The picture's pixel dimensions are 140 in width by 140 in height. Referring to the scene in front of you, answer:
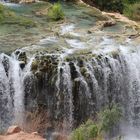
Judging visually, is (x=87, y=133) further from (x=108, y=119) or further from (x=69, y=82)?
(x=69, y=82)

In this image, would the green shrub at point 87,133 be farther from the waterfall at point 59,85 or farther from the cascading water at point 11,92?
the cascading water at point 11,92

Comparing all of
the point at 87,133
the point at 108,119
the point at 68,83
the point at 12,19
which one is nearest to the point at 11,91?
the point at 68,83

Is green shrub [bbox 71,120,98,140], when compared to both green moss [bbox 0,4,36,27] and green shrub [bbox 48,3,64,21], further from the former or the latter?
green shrub [bbox 48,3,64,21]

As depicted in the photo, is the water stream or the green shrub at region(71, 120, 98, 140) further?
the water stream

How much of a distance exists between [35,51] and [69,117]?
1.82m

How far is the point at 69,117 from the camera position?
1123 cm

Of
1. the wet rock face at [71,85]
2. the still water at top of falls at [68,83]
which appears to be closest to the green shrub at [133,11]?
the still water at top of falls at [68,83]

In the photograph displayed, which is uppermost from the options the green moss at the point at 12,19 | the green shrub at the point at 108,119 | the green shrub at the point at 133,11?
the green moss at the point at 12,19

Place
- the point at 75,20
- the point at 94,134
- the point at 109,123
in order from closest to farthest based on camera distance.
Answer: the point at 94,134 < the point at 109,123 < the point at 75,20

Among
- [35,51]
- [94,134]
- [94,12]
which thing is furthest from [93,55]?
[94,12]

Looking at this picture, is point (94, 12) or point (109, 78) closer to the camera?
point (109, 78)

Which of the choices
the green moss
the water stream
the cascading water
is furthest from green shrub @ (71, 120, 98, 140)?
the green moss

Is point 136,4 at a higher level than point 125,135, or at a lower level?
higher

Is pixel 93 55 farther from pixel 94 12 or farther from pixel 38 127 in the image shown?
pixel 94 12
